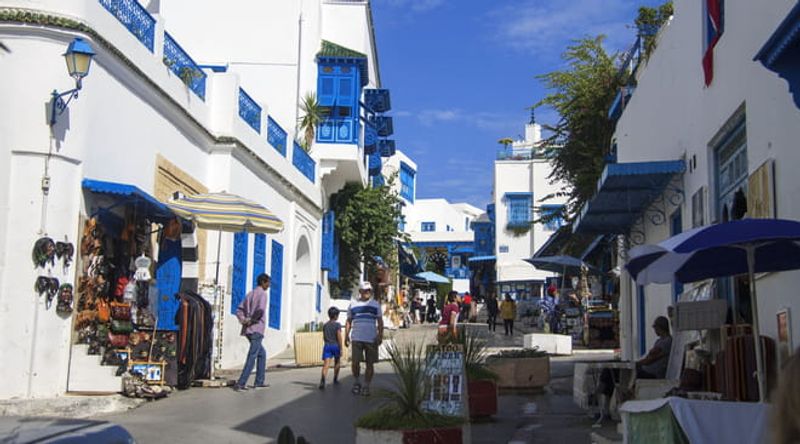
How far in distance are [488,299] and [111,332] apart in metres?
21.3

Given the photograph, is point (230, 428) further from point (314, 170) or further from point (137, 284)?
point (314, 170)

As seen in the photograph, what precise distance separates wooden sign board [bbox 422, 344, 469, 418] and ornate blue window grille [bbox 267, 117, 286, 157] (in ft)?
43.7

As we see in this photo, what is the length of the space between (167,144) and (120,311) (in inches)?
162

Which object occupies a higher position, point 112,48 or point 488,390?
point 112,48

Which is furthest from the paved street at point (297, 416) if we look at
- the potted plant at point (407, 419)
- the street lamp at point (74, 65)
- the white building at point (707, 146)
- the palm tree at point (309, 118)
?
the palm tree at point (309, 118)

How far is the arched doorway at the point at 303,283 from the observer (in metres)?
25.5

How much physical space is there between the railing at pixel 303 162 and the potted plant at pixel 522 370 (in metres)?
11.9

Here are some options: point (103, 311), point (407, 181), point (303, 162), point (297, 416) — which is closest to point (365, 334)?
point (297, 416)

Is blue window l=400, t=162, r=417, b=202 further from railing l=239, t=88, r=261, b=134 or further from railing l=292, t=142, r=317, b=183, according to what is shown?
railing l=239, t=88, r=261, b=134

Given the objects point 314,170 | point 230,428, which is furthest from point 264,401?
point 314,170

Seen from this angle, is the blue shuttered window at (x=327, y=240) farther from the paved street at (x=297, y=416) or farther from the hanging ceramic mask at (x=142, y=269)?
the hanging ceramic mask at (x=142, y=269)

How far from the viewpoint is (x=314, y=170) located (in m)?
27.0

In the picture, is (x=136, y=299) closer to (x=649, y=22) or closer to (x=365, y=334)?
Result: (x=365, y=334)

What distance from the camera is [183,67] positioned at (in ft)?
54.5
